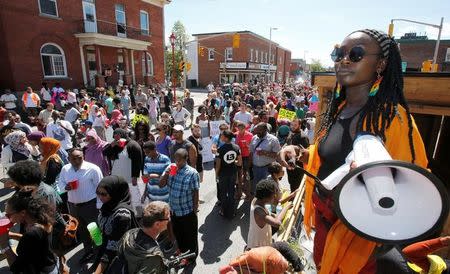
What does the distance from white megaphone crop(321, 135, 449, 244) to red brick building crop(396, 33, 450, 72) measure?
38.8 meters

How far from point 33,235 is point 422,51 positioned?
1746 inches

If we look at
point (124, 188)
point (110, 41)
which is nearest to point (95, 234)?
point (124, 188)

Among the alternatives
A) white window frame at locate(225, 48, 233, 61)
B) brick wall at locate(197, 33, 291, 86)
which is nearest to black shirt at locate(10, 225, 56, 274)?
brick wall at locate(197, 33, 291, 86)

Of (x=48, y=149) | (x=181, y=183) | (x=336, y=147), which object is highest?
(x=336, y=147)

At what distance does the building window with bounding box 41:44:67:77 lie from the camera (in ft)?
60.2

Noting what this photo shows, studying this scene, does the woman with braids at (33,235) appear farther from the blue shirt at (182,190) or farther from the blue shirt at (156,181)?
the blue shirt at (156,181)

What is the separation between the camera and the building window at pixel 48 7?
17.7 metres

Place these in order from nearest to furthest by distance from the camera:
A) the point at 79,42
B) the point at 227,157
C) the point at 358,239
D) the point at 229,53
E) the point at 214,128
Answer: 1. the point at 358,239
2. the point at 227,157
3. the point at 214,128
4. the point at 79,42
5. the point at 229,53

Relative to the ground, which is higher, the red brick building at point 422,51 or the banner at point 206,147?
the red brick building at point 422,51

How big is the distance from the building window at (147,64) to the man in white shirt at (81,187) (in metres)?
23.1

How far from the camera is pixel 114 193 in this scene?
10.1 feet

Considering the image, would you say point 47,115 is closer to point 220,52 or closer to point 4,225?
point 4,225

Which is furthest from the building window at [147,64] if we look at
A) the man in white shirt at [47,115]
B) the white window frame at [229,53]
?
the man in white shirt at [47,115]

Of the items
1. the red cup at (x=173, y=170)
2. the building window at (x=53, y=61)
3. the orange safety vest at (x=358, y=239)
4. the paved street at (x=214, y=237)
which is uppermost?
the building window at (x=53, y=61)
